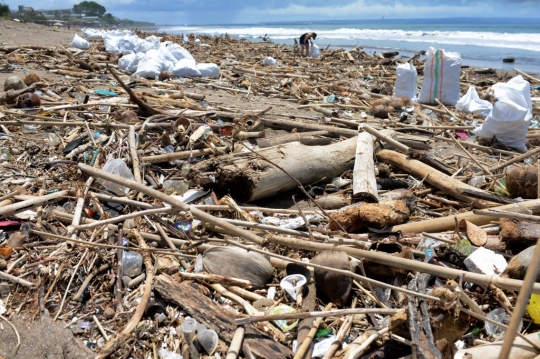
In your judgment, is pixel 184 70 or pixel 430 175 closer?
pixel 430 175

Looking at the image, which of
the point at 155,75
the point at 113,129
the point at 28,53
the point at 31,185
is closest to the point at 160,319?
the point at 31,185

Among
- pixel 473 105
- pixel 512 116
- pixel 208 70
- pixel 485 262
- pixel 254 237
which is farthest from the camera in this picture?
pixel 208 70

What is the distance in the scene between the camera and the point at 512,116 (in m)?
5.66

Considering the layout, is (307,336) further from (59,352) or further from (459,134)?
(459,134)

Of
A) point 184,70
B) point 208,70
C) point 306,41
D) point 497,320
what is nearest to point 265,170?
point 497,320

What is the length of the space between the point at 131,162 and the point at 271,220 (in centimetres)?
160

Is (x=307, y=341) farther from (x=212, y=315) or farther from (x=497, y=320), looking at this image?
(x=497, y=320)

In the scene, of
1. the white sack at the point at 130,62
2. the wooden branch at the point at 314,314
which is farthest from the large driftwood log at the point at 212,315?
the white sack at the point at 130,62

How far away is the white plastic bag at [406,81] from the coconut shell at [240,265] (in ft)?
23.3

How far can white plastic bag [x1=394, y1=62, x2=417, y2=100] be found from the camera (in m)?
8.62

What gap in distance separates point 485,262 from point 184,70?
8347mm

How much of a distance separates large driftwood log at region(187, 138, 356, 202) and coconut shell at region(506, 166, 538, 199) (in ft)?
5.29

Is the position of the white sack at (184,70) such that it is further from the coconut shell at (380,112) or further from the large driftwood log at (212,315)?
the large driftwood log at (212,315)

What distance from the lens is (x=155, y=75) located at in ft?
30.1
